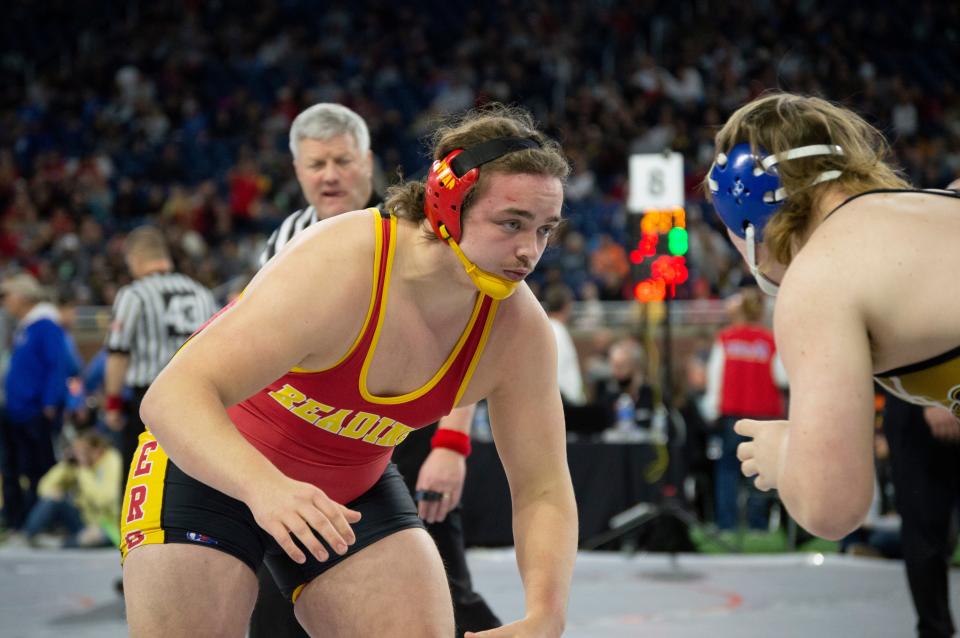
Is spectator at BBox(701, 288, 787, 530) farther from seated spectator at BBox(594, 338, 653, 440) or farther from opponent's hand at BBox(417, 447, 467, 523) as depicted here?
opponent's hand at BBox(417, 447, 467, 523)

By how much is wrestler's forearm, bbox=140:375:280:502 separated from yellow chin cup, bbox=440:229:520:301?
21.8 inches

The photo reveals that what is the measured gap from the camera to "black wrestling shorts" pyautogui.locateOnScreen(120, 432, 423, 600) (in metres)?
2.38

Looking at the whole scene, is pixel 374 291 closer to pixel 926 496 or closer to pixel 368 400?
pixel 368 400

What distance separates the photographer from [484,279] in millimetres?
2324

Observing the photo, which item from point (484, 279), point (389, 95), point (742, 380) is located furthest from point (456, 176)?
point (389, 95)

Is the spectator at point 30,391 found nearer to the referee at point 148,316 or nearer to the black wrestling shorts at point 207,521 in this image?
the referee at point 148,316

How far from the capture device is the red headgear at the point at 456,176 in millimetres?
2303

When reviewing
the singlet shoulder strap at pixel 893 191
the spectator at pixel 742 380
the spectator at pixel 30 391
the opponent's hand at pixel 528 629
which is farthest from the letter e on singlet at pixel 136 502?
the spectator at pixel 30 391

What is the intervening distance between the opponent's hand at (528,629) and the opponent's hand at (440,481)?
98cm

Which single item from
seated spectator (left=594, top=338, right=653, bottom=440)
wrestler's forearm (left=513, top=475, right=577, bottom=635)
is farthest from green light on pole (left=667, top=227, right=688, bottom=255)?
wrestler's forearm (left=513, top=475, right=577, bottom=635)

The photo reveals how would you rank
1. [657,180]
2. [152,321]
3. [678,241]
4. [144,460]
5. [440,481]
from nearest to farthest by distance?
1. [144,460]
2. [440,481]
3. [152,321]
4. [657,180]
5. [678,241]

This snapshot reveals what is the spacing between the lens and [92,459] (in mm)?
8031

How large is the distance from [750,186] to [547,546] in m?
0.89

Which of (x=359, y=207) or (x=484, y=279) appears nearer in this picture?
(x=484, y=279)
